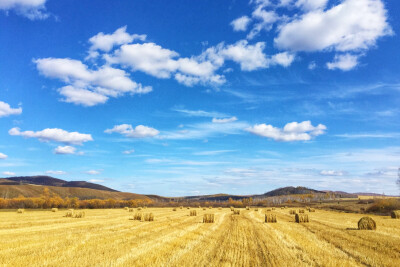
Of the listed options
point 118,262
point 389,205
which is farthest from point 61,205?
point 118,262

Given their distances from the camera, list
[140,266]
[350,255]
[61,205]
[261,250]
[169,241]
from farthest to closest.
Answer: [61,205] → [169,241] → [261,250] → [350,255] → [140,266]

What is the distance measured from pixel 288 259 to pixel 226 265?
2.59 m

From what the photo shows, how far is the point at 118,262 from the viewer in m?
9.80

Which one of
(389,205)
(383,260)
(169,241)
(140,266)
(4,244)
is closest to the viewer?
(140,266)

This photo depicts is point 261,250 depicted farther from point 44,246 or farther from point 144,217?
point 144,217

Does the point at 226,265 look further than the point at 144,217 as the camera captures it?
No

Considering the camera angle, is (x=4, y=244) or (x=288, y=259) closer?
(x=288, y=259)

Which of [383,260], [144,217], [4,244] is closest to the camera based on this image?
[383,260]

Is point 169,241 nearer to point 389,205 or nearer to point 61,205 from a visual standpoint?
point 389,205

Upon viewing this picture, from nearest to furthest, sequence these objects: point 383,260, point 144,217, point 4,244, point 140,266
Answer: point 140,266
point 383,260
point 4,244
point 144,217

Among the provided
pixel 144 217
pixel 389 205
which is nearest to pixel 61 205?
pixel 144 217

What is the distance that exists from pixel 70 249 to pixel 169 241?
4379 millimetres

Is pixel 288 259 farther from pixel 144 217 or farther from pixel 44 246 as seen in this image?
pixel 144 217

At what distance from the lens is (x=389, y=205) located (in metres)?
69.9
